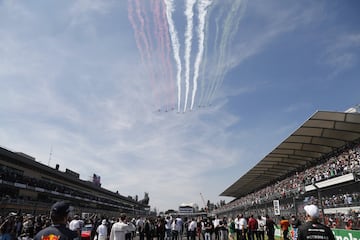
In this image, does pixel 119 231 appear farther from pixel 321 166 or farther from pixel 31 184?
pixel 31 184

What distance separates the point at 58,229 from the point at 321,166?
29.6 metres

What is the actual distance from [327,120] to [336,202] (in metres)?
8.54

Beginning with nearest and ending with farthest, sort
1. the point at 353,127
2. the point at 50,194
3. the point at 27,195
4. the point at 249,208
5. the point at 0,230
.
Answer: the point at 0,230 → the point at 353,127 → the point at 249,208 → the point at 27,195 → the point at 50,194

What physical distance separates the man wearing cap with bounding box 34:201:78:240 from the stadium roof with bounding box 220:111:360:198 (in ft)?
74.5

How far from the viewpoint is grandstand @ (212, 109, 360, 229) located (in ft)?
54.0

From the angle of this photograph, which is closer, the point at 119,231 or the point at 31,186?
the point at 119,231

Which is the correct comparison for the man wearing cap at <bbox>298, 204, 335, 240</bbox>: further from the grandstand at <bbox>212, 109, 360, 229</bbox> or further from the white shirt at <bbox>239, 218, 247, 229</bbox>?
the white shirt at <bbox>239, 218, 247, 229</bbox>

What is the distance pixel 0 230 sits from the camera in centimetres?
695

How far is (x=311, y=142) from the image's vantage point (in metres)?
28.7

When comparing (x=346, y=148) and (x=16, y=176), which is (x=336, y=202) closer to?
(x=346, y=148)

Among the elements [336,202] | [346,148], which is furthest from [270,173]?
[336,202]

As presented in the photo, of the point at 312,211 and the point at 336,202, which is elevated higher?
the point at 336,202

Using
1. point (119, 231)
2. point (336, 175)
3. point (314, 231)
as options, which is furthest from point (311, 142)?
point (314, 231)

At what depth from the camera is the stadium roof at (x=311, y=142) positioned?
2305 cm
